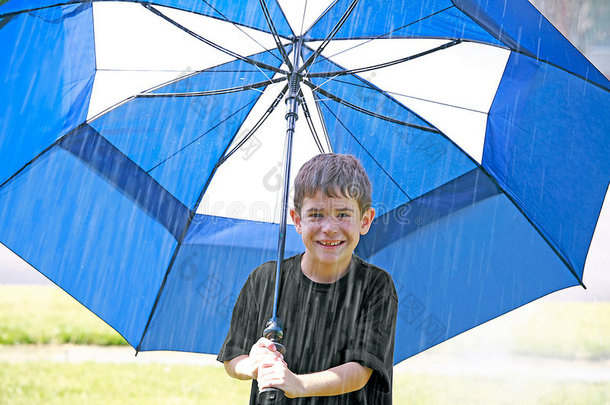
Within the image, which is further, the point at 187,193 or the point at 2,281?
the point at 2,281

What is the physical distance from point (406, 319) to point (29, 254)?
4.36ft

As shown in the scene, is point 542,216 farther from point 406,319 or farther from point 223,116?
point 223,116

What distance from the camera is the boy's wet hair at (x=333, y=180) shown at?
1.48 m

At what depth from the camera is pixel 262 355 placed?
4.34 feet

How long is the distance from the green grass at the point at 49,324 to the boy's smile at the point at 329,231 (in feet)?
16.8

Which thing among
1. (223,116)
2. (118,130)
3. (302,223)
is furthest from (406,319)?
(118,130)

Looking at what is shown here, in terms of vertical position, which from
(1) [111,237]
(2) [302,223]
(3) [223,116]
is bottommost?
(2) [302,223]

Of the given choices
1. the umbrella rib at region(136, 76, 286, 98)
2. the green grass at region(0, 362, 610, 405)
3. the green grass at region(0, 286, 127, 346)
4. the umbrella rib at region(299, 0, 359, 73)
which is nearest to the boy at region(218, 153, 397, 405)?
the umbrella rib at region(299, 0, 359, 73)

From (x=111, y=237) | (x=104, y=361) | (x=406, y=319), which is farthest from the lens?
(x=104, y=361)

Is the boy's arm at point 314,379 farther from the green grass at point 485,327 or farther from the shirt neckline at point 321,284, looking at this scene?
the green grass at point 485,327

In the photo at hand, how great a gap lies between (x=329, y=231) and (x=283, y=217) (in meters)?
0.31

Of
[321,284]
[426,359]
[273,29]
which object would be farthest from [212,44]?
[426,359]

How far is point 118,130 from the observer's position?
2006 mm

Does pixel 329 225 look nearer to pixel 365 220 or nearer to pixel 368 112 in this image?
pixel 365 220
